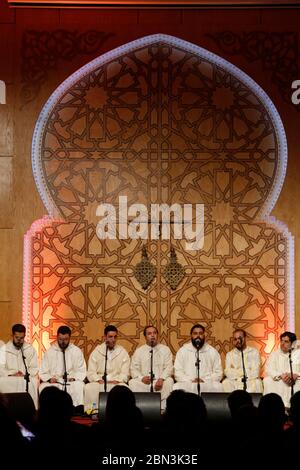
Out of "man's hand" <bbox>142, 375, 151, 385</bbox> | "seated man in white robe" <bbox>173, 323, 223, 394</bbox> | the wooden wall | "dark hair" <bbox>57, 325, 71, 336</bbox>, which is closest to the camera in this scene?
"man's hand" <bbox>142, 375, 151, 385</bbox>

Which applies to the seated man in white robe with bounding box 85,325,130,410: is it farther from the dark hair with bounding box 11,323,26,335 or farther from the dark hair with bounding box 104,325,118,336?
the dark hair with bounding box 11,323,26,335

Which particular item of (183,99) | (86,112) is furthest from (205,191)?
(86,112)

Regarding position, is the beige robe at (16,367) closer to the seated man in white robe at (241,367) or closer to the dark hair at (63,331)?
the dark hair at (63,331)

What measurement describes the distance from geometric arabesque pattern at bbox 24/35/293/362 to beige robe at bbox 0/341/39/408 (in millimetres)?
415

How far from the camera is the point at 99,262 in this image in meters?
9.33

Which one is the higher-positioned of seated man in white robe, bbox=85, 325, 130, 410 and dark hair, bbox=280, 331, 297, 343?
dark hair, bbox=280, 331, 297, 343

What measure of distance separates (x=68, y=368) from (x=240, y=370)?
1959 mm

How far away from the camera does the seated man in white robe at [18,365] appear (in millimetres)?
8578

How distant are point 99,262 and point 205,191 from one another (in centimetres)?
154

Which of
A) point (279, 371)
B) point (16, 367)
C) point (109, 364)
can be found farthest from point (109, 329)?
point (279, 371)

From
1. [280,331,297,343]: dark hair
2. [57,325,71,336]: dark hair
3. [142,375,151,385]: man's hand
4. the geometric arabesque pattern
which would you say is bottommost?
[142,375,151,385]: man's hand

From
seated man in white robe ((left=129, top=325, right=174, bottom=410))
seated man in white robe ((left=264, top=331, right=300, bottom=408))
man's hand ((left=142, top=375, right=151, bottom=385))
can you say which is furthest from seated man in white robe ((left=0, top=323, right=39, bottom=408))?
seated man in white robe ((left=264, top=331, right=300, bottom=408))

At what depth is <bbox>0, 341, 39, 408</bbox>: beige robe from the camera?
8578 millimetres
